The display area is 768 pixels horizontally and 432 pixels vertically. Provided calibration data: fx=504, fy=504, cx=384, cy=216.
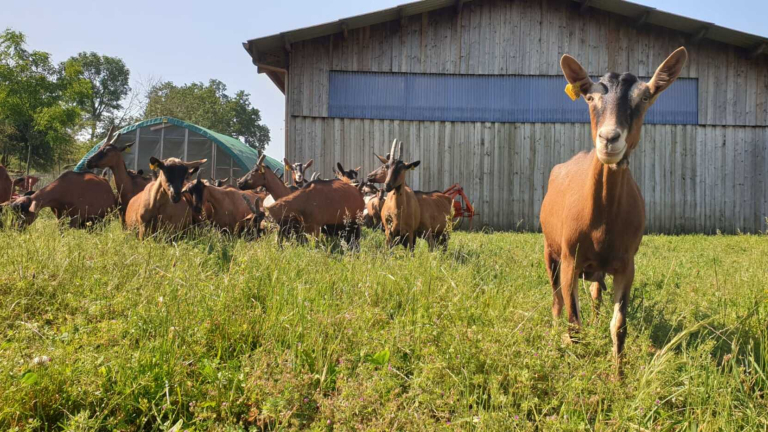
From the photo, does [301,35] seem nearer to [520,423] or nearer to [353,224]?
[353,224]

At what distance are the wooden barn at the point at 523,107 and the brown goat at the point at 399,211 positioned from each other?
7715 mm

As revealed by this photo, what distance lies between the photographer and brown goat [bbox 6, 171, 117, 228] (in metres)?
9.12

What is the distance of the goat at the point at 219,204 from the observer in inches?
387

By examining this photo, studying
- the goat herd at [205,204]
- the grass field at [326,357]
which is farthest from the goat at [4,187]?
the grass field at [326,357]

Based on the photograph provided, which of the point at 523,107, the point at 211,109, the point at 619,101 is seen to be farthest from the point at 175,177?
the point at 211,109

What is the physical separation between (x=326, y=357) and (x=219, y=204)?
8.38m

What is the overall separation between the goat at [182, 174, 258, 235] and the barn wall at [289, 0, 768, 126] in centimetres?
749

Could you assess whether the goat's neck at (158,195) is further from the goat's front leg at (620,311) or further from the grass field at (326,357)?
the goat's front leg at (620,311)

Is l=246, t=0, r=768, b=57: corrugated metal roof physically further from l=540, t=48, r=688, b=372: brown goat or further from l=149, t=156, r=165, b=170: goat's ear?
l=540, t=48, r=688, b=372: brown goat

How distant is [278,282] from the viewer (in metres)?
4.62

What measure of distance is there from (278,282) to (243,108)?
7422 cm

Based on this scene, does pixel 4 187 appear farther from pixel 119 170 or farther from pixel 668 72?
pixel 668 72

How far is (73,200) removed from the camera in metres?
9.55

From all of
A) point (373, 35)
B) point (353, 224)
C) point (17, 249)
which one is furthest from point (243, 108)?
point (17, 249)
